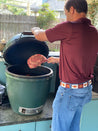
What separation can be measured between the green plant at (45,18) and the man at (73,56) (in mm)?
4796

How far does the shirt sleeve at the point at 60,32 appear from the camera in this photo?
130cm

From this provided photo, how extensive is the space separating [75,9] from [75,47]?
1.06 feet

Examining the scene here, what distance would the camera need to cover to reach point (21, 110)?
1828 millimetres

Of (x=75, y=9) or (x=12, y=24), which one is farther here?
(x=12, y=24)

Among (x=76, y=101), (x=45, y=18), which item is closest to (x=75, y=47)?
(x=76, y=101)

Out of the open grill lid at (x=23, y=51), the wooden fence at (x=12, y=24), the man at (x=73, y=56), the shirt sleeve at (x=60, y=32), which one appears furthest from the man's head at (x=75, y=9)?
the wooden fence at (x=12, y=24)

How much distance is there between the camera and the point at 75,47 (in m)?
1.34

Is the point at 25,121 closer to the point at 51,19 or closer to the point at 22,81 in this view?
the point at 22,81

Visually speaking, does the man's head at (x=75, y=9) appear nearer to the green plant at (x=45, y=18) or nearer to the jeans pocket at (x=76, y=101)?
the jeans pocket at (x=76, y=101)

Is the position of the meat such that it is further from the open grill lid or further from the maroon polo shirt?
the maroon polo shirt

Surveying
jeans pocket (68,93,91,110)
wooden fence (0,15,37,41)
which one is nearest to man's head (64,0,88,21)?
jeans pocket (68,93,91,110)

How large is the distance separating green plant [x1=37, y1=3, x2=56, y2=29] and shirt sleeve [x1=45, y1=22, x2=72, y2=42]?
4.98m

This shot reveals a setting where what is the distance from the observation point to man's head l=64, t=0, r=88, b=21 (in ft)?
4.51

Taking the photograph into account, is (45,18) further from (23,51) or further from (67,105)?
(67,105)
